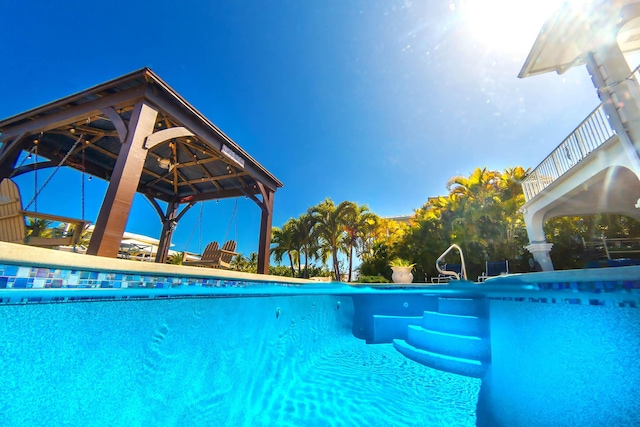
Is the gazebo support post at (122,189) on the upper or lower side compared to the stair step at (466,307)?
upper

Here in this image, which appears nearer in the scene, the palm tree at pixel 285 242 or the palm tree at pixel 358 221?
the palm tree at pixel 358 221

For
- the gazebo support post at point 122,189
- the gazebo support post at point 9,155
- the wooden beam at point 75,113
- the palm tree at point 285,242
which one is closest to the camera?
the gazebo support post at point 122,189

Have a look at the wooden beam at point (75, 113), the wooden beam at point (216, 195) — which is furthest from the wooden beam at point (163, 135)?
the wooden beam at point (216, 195)

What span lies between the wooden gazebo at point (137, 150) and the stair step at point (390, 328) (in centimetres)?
320

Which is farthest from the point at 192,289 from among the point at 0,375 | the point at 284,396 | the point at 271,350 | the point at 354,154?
the point at 354,154

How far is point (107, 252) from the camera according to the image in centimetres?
336

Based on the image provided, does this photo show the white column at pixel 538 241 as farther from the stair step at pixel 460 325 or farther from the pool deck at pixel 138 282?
the pool deck at pixel 138 282

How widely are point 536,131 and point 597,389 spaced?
35.5ft

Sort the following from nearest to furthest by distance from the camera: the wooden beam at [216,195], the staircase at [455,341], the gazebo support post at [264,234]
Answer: the staircase at [455,341]
the gazebo support post at [264,234]
the wooden beam at [216,195]

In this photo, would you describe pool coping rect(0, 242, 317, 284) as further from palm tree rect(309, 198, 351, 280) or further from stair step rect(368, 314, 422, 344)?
palm tree rect(309, 198, 351, 280)

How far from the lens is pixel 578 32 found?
206 inches

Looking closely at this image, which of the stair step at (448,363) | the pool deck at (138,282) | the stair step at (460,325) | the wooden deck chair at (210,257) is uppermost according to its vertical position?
the wooden deck chair at (210,257)

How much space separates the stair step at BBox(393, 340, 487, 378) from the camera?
3504 mm

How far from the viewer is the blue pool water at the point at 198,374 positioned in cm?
109
